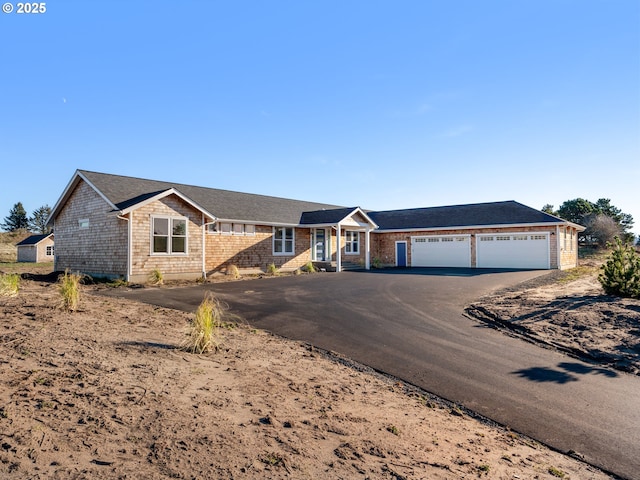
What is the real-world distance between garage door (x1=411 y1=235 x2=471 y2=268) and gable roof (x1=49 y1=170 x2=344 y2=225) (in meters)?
8.62

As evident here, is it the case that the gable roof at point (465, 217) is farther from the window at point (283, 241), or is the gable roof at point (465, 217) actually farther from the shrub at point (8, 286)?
the shrub at point (8, 286)

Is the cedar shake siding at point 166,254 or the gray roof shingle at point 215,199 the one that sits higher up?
the gray roof shingle at point 215,199

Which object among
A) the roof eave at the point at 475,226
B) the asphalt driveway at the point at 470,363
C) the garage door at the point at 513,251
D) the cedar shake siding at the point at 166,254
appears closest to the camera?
the asphalt driveway at the point at 470,363

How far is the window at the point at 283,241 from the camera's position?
2472 cm

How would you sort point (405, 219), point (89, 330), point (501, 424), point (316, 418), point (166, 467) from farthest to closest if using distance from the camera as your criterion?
point (405, 219)
point (89, 330)
point (501, 424)
point (316, 418)
point (166, 467)

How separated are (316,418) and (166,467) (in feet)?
5.52

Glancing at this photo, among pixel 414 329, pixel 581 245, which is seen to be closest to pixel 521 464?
pixel 414 329

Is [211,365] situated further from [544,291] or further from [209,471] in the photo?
[544,291]

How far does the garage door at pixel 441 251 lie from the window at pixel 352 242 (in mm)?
4294

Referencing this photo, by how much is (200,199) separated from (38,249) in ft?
107

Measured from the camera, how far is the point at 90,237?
19547mm

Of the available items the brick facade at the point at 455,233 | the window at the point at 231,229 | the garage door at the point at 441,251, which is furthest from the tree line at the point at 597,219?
the window at the point at 231,229

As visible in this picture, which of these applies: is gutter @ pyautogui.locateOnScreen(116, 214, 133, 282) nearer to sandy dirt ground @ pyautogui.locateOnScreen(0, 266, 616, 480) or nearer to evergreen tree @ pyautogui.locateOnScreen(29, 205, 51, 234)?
sandy dirt ground @ pyautogui.locateOnScreen(0, 266, 616, 480)

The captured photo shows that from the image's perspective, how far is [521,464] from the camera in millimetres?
3768
